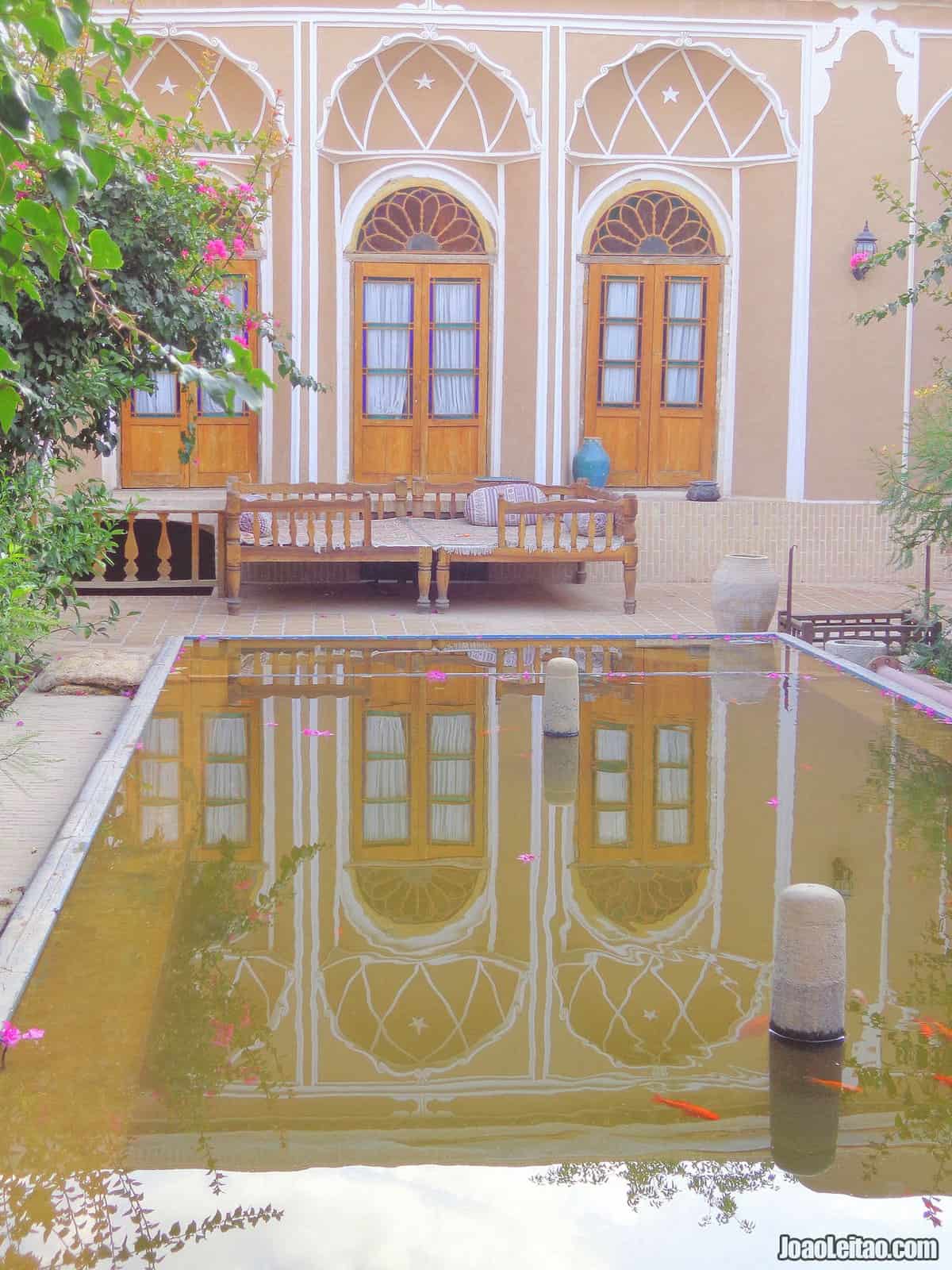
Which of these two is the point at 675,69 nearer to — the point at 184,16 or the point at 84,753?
the point at 184,16

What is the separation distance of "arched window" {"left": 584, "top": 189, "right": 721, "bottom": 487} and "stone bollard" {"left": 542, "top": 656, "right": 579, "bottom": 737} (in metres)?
6.27

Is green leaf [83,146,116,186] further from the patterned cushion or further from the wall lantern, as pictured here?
the wall lantern

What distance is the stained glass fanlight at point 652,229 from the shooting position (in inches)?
504

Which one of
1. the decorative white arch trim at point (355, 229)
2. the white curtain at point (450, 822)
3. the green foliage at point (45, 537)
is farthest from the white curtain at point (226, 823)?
the decorative white arch trim at point (355, 229)

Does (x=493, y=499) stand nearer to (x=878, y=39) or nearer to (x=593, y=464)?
(x=593, y=464)

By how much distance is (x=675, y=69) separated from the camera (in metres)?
12.6

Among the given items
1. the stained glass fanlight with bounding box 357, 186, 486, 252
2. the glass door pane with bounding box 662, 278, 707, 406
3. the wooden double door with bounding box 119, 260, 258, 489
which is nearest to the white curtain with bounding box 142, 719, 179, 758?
the wooden double door with bounding box 119, 260, 258, 489

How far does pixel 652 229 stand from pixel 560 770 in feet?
24.9

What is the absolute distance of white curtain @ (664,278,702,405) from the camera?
42.4ft

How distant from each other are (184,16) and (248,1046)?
10064mm

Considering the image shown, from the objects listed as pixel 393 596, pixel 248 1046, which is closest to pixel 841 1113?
pixel 248 1046

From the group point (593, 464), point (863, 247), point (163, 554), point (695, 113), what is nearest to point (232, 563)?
point (163, 554)

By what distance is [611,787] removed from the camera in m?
6.41

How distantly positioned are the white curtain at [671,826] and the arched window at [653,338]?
7303mm
